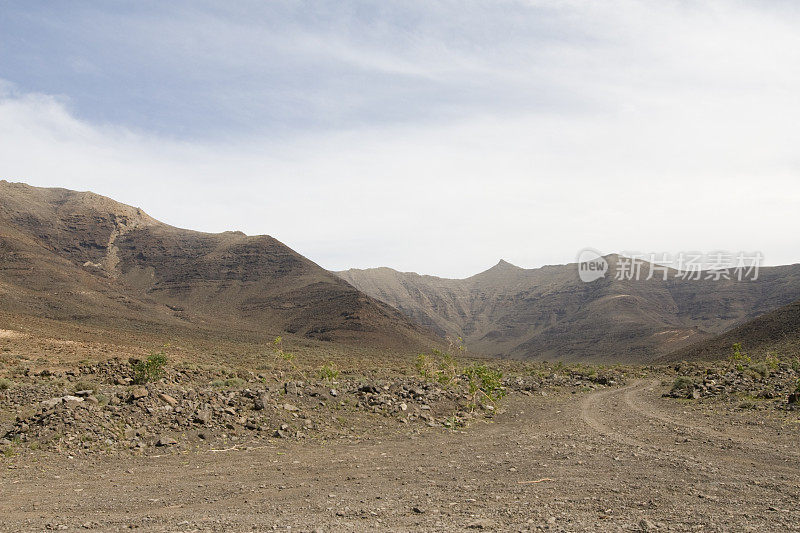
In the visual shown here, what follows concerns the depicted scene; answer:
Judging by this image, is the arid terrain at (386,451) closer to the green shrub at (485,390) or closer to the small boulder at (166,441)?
the small boulder at (166,441)

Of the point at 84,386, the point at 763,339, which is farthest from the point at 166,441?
the point at 763,339

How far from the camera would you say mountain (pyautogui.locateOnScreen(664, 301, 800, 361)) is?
157 feet

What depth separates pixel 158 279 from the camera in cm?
12156

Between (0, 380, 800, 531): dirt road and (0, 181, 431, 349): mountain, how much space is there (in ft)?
214

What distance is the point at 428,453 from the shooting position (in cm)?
1140

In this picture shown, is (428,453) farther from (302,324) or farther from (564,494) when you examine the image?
(302,324)

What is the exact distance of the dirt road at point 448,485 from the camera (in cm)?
659

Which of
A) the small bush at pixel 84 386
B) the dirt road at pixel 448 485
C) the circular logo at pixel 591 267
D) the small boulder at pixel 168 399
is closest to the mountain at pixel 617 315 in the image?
the circular logo at pixel 591 267

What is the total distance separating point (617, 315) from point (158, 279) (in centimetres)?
11262

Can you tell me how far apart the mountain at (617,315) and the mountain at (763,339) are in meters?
23.8

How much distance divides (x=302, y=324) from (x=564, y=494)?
93.1 metres

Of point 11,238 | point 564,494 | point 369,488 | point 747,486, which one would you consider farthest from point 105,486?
point 11,238

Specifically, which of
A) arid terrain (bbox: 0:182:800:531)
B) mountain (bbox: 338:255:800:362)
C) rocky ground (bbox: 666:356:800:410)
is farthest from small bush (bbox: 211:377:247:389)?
mountain (bbox: 338:255:800:362)

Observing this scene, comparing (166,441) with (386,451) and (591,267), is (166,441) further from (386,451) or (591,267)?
(591,267)
